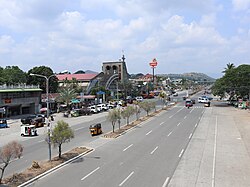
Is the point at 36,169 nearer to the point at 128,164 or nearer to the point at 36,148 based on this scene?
the point at 128,164

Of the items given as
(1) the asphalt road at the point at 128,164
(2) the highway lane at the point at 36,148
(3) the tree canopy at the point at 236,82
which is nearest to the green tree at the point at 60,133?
(1) the asphalt road at the point at 128,164

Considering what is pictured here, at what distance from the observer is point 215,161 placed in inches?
859

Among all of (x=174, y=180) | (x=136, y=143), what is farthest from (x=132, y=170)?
(x=136, y=143)

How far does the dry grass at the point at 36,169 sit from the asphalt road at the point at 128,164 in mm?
872

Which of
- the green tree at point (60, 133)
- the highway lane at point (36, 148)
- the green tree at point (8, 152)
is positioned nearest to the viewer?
the green tree at point (8, 152)

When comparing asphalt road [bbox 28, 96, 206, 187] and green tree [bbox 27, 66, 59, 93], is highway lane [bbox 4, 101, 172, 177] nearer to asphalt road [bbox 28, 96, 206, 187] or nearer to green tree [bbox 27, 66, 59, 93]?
asphalt road [bbox 28, 96, 206, 187]

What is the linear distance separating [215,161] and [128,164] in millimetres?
6577

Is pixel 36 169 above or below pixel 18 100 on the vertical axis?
below

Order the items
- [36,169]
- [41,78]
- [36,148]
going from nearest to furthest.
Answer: [36,169]
[36,148]
[41,78]

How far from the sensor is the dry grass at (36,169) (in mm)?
17284

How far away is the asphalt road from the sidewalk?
0.77m

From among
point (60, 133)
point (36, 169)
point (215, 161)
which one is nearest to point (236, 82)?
point (215, 161)

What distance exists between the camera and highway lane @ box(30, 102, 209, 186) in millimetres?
17281

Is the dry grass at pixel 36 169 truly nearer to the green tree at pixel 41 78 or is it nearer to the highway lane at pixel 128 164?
the highway lane at pixel 128 164
